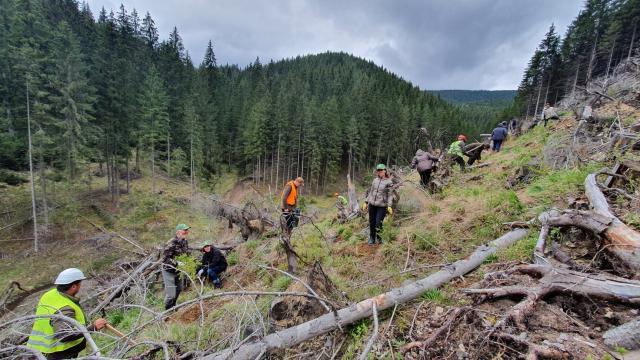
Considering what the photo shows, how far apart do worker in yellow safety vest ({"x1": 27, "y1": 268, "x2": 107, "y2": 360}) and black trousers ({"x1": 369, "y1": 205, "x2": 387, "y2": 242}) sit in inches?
205

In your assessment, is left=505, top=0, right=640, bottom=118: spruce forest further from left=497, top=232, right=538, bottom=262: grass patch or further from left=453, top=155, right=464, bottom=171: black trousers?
left=497, top=232, right=538, bottom=262: grass patch

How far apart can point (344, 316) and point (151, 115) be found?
37.7 m

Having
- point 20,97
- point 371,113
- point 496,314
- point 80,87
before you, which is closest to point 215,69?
point 371,113

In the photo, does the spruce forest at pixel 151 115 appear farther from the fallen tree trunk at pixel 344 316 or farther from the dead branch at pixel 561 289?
the dead branch at pixel 561 289

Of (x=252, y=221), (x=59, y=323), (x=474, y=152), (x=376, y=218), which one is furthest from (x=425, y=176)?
(x=59, y=323)

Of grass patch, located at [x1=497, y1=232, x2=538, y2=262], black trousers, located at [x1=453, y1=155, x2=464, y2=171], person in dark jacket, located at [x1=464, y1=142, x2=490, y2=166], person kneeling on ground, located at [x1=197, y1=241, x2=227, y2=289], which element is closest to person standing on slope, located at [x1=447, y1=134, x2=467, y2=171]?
black trousers, located at [x1=453, y1=155, x2=464, y2=171]

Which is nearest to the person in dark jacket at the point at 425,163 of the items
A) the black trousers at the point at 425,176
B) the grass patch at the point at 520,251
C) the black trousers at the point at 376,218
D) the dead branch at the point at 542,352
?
the black trousers at the point at 425,176

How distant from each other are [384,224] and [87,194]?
33.1 m

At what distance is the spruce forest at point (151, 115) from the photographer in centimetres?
2383

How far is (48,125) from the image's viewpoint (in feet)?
78.8

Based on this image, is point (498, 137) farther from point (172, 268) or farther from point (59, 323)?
point (59, 323)

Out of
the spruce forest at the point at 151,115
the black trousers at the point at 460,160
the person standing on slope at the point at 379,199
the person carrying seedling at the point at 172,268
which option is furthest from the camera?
the spruce forest at the point at 151,115

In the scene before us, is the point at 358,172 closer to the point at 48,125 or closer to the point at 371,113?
the point at 371,113

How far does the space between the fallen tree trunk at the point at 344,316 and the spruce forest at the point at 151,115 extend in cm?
2581
